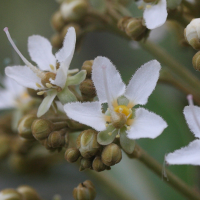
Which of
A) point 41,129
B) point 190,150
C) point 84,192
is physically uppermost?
point 190,150

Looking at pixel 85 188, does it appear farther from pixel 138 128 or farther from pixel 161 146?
pixel 161 146

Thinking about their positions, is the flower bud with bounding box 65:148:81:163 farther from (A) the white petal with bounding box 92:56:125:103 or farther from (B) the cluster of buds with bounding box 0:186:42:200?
(B) the cluster of buds with bounding box 0:186:42:200

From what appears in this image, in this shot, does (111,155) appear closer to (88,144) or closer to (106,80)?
(88,144)

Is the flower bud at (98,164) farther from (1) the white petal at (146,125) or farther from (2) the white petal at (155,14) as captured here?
(2) the white petal at (155,14)

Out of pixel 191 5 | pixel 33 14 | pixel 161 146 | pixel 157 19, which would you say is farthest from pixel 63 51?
pixel 33 14

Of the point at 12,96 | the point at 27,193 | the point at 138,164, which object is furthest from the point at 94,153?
the point at 138,164

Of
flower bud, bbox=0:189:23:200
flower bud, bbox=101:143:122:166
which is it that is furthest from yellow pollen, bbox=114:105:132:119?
flower bud, bbox=0:189:23:200
